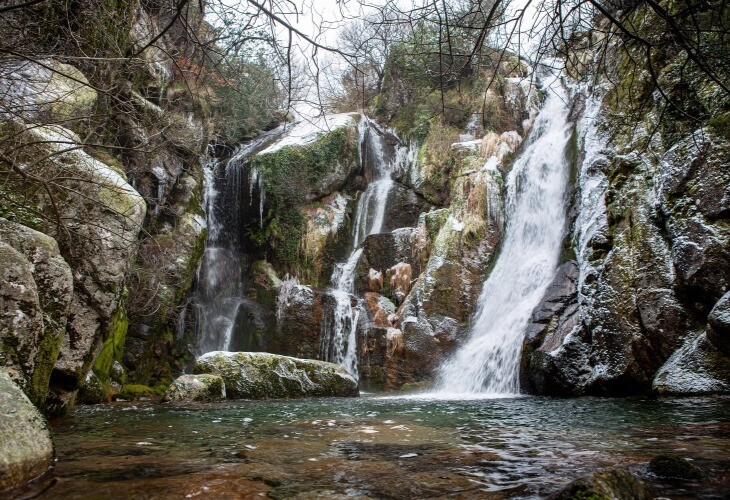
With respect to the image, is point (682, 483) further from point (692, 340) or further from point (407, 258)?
point (407, 258)

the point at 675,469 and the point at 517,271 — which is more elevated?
the point at 517,271

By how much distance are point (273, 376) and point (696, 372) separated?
6587mm

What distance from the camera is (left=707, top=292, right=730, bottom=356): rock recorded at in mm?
5871

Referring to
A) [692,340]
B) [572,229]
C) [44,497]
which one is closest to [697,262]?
[692,340]

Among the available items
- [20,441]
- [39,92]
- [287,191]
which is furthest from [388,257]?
[20,441]

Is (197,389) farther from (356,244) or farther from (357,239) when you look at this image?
(357,239)

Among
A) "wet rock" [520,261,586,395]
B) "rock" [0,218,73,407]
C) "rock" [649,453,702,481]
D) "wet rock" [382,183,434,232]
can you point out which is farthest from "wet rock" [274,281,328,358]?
"rock" [649,453,702,481]

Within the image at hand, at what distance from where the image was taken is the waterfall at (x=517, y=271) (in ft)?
32.2

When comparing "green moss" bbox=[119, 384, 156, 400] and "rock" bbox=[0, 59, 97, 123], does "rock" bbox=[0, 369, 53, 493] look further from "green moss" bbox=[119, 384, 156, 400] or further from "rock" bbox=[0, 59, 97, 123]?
"green moss" bbox=[119, 384, 156, 400]

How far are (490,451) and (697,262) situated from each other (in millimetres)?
4844

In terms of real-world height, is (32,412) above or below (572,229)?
below

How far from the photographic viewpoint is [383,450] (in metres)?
3.65

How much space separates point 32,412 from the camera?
284 cm

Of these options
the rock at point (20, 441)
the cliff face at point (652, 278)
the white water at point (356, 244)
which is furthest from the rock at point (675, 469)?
the white water at point (356, 244)
